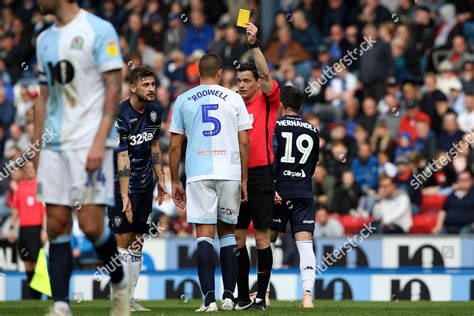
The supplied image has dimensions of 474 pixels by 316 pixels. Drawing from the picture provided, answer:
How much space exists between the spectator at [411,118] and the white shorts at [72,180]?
13.2 meters

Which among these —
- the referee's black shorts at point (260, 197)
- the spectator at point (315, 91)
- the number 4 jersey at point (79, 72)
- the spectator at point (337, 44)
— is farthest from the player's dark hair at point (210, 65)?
the spectator at point (337, 44)

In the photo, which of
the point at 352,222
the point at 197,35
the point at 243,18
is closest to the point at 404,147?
the point at 352,222

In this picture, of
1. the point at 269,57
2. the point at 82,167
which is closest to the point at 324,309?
the point at 82,167

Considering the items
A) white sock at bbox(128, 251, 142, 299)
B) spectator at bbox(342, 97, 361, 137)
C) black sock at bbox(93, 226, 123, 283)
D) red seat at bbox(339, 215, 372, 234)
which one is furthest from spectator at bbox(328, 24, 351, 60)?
black sock at bbox(93, 226, 123, 283)

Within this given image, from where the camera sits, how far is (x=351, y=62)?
23.4 meters

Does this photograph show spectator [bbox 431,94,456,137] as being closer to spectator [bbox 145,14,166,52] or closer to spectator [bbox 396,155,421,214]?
spectator [bbox 396,155,421,214]

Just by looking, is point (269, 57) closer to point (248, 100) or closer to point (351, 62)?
point (351, 62)

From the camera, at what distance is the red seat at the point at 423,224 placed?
1972 centimetres

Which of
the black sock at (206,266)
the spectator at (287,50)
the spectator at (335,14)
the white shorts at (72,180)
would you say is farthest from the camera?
the spectator at (335,14)

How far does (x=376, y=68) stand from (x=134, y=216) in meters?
11.3

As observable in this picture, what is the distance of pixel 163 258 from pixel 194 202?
8089 mm

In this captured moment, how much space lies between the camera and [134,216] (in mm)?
12352

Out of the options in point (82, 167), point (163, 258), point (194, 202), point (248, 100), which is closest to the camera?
point (82, 167)

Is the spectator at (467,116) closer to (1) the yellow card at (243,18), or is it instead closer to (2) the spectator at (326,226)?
(2) the spectator at (326,226)
